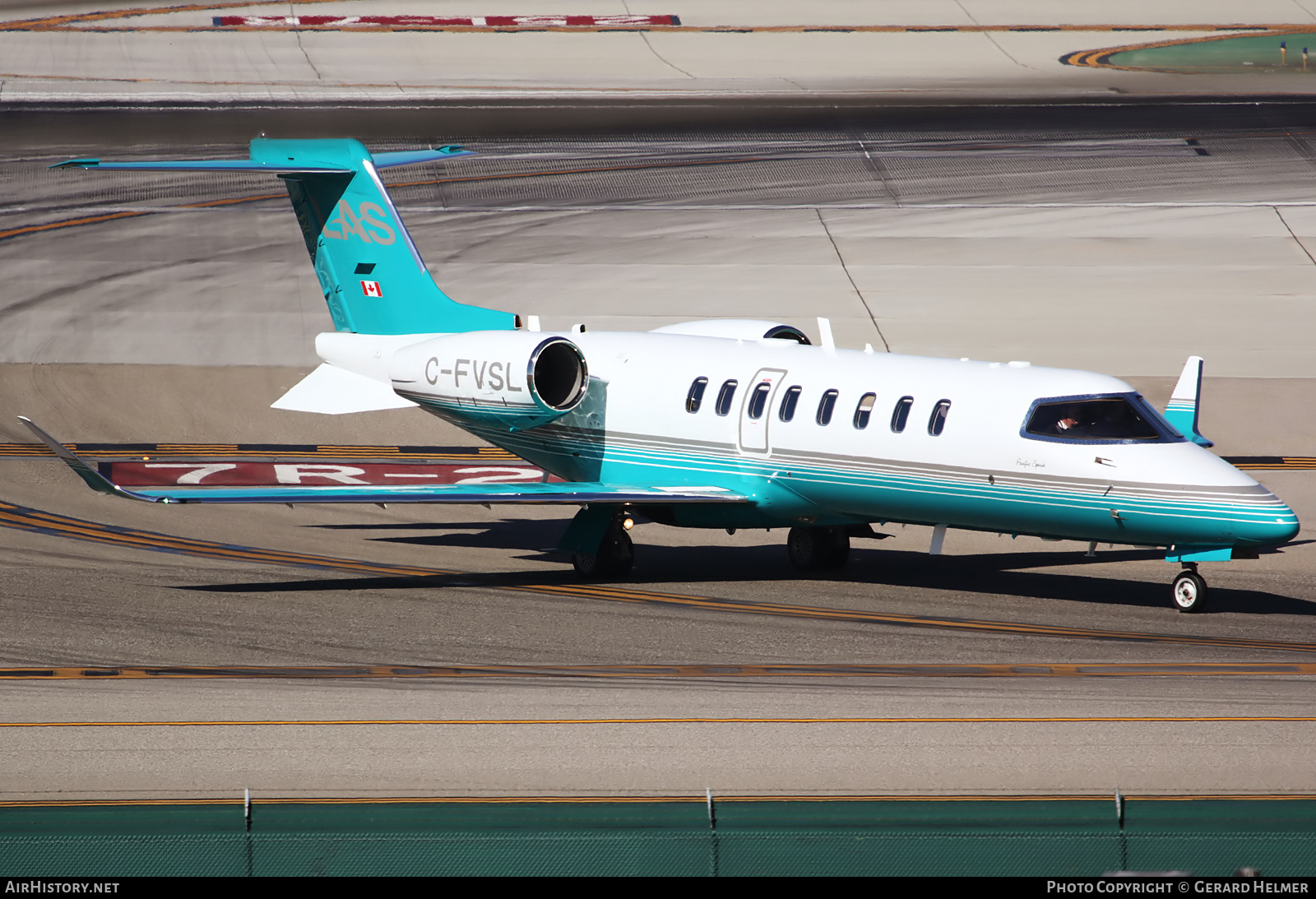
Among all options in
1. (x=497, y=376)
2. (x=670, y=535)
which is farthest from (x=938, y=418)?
(x=670, y=535)

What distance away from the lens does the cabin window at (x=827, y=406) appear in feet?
70.6

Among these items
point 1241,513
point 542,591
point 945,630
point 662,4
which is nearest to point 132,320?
point 542,591

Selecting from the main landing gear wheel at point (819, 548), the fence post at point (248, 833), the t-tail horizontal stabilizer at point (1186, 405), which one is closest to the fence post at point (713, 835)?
the fence post at point (248, 833)

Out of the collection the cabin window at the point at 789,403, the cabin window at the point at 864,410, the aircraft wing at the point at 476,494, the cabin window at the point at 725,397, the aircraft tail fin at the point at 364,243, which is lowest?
the aircraft wing at the point at 476,494

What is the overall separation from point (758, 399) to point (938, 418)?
2.76 m

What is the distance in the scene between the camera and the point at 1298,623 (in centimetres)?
2009

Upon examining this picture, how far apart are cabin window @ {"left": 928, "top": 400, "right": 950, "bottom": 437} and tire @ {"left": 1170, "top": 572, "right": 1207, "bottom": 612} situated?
3.44m

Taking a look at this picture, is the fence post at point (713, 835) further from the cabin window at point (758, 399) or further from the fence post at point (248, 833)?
the cabin window at point (758, 399)

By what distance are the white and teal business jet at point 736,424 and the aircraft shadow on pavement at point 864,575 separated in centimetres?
71

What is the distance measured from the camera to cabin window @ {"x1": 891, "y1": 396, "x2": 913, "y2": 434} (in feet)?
68.4

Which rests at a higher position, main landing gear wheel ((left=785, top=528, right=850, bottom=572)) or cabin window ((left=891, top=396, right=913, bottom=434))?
cabin window ((left=891, top=396, right=913, bottom=434))

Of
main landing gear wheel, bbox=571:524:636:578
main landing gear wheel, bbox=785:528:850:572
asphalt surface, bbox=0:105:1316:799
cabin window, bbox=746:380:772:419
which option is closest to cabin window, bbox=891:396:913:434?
cabin window, bbox=746:380:772:419

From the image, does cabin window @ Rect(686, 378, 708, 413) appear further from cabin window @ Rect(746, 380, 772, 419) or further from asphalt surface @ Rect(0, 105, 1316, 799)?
asphalt surface @ Rect(0, 105, 1316, 799)

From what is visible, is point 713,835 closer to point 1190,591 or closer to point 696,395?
point 1190,591
